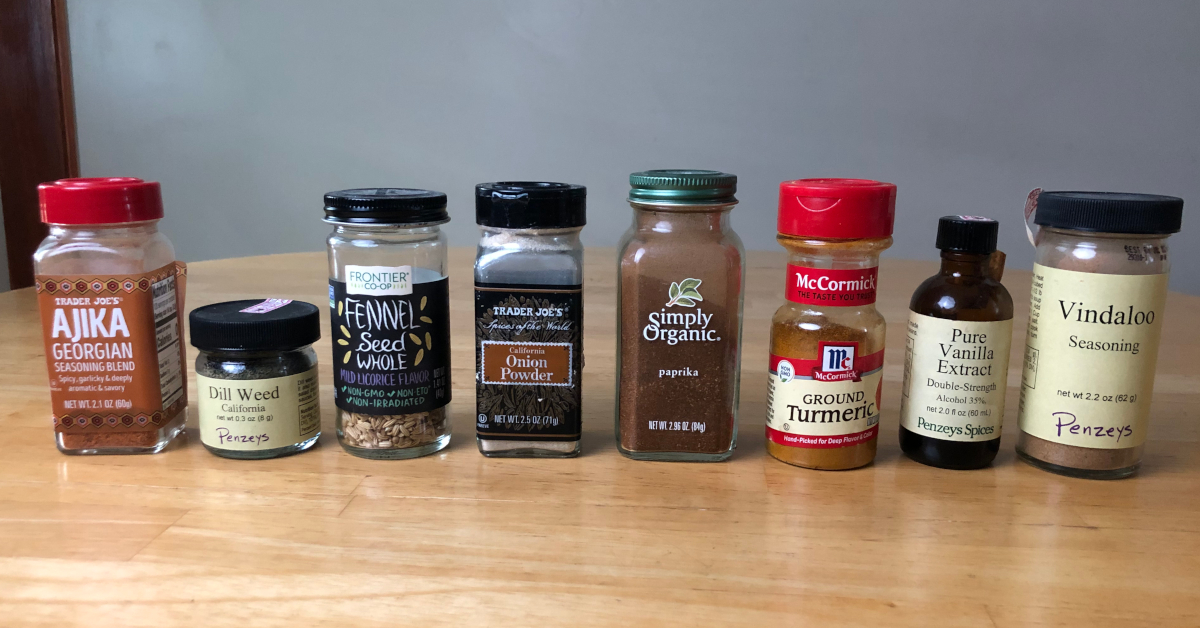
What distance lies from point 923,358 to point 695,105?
244 cm

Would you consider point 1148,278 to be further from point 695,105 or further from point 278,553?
point 695,105

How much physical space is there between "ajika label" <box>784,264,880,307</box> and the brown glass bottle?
A: 0.24ft

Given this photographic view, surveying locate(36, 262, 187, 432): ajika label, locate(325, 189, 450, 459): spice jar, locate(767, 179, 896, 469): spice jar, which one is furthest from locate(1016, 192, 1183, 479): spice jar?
locate(36, 262, 187, 432): ajika label

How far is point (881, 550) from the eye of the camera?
0.77 m

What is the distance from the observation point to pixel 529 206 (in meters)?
0.91

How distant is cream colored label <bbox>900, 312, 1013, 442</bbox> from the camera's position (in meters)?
0.92

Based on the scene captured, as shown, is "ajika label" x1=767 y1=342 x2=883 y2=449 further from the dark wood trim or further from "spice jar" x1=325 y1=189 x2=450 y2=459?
the dark wood trim

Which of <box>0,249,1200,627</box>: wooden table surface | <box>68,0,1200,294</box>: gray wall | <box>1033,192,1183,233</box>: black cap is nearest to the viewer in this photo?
<box>0,249,1200,627</box>: wooden table surface

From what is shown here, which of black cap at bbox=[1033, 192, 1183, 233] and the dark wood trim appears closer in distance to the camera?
black cap at bbox=[1033, 192, 1183, 233]

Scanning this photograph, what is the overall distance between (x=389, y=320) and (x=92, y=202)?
0.32 m

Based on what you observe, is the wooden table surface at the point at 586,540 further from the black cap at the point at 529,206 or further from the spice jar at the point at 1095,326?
the black cap at the point at 529,206

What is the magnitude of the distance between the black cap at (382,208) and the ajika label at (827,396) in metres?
0.39

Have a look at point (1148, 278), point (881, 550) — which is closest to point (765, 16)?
point (1148, 278)

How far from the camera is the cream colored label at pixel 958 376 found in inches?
36.1
